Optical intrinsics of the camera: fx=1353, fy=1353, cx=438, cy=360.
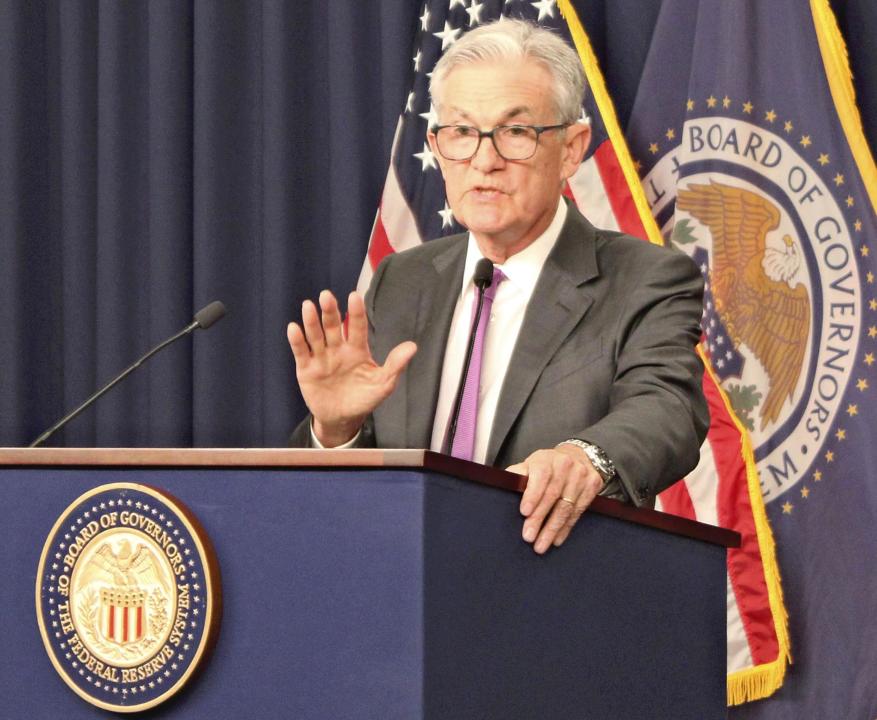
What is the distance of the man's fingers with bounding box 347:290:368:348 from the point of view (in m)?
1.51

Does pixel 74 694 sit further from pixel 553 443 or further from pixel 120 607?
pixel 553 443

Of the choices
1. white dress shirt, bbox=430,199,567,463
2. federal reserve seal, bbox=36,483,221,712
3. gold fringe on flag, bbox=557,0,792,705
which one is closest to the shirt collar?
white dress shirt, bbox=430,199,567,463

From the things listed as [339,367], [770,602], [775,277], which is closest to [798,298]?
[775,277]

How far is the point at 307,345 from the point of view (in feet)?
5.37

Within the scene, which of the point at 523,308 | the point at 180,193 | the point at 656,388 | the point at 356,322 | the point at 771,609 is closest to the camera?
the point at 356,322

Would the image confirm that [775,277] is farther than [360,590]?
Yes

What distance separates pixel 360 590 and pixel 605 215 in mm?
2121

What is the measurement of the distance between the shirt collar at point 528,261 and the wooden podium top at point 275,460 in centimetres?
67

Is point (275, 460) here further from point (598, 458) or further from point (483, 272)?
point (483, 272)

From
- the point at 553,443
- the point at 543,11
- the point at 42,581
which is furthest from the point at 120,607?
the point at 543,11

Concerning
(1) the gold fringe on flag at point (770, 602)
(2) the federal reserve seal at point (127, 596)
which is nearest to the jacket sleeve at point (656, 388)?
(2) the federal reserve seal at point (127, 596)

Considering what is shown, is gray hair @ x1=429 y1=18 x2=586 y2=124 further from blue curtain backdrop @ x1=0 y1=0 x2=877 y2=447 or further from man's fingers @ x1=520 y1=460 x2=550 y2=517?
blue curtain backdrop @ x1=0 y1=0 x2=877 y2=447

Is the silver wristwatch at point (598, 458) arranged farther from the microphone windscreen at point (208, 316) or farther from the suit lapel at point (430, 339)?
the microphone windscreen at point (208, 316)

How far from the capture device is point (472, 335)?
6.74ft
